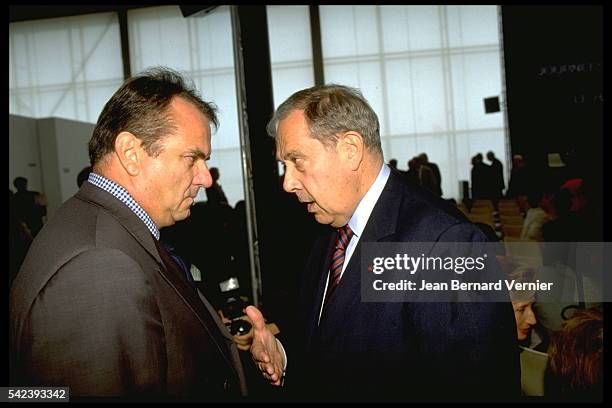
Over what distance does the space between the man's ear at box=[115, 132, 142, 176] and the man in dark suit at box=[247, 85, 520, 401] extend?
46 centimetres

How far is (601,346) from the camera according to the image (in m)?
1.49

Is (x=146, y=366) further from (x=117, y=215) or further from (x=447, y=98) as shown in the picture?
(x=447, y=98)

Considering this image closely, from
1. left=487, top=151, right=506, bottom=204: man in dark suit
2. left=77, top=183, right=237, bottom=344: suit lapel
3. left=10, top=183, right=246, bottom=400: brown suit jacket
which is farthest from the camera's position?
left=487, top=151, right=506, bottom=204: man in dark suit

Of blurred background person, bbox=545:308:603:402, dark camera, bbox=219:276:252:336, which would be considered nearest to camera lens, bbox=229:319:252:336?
dark camera, bbox=219:276:252:336

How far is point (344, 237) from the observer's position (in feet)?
5.18

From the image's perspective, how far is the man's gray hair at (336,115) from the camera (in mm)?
1492

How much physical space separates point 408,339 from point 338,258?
0.34m

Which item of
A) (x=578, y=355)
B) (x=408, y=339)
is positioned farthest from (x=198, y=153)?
(x=578, y=355)

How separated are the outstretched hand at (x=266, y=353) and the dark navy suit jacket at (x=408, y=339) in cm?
14

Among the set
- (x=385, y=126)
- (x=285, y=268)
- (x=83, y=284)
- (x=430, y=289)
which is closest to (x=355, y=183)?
(x=430, y=289)

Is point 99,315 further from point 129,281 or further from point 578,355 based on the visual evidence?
point 578,355

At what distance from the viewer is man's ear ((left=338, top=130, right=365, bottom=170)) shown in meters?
1.49

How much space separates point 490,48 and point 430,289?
1043 cm

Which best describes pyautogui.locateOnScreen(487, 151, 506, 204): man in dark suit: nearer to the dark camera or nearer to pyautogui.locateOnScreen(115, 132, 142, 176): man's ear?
the dark camera
